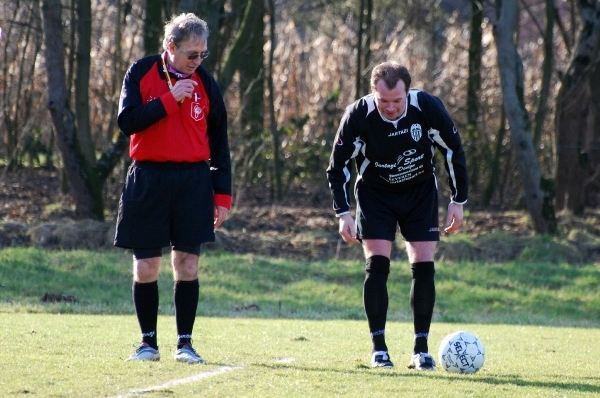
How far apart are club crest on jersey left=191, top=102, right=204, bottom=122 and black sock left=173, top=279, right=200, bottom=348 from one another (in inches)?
40.8

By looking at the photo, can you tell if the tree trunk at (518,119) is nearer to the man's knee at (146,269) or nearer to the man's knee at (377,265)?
the man's knee at (377,265)

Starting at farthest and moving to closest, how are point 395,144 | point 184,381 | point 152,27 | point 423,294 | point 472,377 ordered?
point 152,27, point 423,294, point 395,144, point 472,377, point 184,381

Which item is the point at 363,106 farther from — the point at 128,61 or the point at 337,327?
the point at 128,61

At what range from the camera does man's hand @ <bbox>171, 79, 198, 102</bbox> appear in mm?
5724

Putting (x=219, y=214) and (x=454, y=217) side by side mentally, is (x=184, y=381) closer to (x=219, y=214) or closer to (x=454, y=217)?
(x=219, y=214)

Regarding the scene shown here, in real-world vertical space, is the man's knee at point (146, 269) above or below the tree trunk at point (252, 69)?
below

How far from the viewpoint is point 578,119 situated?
18.4 meters

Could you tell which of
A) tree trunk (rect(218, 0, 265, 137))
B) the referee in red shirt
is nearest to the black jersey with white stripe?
the referee in red shirt

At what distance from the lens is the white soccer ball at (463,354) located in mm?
6105

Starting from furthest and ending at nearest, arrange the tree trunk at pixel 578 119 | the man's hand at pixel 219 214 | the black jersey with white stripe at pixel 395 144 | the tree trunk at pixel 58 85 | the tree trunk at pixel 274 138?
1. the tree trunk at pixel 274 138
2. the tree trunk at pixel 578 119
3. the tree trunk at pixel 58 85
4. the black jersey with white stripe at pixel 395 144
5. the man's hand at pixel 219 214

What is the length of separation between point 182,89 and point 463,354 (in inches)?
94.5

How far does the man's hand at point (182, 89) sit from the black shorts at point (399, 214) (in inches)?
57.6

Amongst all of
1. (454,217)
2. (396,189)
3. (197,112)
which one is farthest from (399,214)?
(197,112)

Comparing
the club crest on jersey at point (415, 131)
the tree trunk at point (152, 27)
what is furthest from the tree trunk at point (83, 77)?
the club crest on jersey at point (415, 131)
